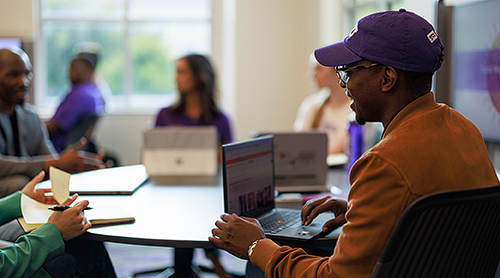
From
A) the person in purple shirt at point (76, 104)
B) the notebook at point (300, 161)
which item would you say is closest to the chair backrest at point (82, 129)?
the person in purple shirt at point (76, 104)

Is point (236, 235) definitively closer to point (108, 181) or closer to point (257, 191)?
point (257, 191)

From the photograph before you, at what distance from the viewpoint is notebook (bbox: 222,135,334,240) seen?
1.48m

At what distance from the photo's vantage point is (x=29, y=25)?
5.46 metres

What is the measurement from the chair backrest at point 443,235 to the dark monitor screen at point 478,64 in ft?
3.10

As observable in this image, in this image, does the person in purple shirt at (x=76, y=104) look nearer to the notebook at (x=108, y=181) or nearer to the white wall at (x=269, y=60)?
the white wall at (x=269, y=60)

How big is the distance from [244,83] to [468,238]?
4.34 meters

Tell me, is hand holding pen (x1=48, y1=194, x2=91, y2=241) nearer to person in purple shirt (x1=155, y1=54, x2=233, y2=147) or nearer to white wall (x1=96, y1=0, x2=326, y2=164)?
person in purple shirt (x1=155, y1=54, x2=233, y2=147)

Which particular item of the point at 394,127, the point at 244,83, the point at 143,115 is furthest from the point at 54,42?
the point at 394,127

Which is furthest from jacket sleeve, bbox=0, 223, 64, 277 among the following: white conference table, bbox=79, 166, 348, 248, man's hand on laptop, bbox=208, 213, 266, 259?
man's hand on laptop, bbox=208, 213, 266, 259

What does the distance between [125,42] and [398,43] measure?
5369mm

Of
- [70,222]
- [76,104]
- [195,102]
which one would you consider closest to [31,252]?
[70,222]

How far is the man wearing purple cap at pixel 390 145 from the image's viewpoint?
98 cm

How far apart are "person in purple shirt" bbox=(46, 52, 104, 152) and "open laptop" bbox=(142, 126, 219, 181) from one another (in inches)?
92.1

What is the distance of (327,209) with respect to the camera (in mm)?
1490
